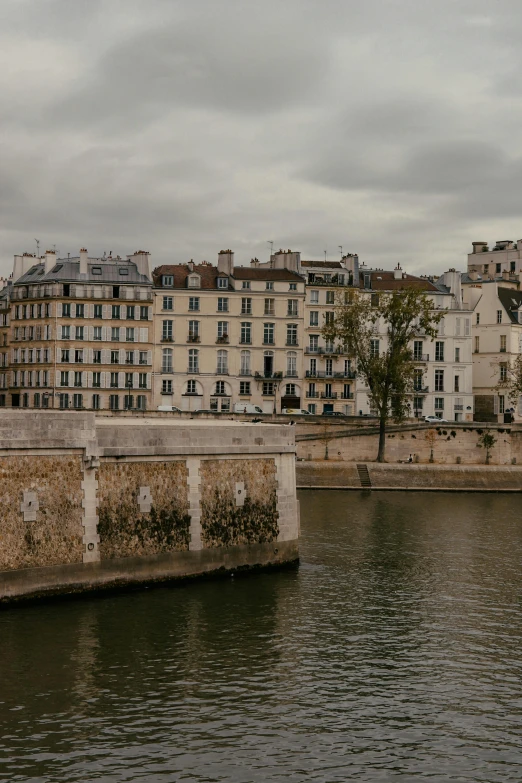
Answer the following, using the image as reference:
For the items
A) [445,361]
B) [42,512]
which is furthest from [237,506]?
[445,361]

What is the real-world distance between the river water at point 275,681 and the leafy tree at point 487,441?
4235 cm

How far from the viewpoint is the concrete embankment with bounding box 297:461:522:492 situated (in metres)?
75.4

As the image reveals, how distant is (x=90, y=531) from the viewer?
3284cm

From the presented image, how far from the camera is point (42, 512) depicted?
31766 mm

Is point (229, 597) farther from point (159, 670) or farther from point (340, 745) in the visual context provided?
point (340, 745)

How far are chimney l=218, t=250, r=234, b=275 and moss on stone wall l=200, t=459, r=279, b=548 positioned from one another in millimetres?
A: 60261

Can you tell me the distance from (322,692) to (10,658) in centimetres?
724

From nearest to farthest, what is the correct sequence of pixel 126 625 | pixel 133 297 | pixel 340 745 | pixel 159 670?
pixel 340 745 < pixel 159 670 < pixel 126 625 < pixel 133 297

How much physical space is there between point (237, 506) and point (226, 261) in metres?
62.7

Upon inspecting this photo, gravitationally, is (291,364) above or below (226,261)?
below

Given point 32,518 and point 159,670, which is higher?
point 32,518

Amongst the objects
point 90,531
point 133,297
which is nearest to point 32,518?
point 90,531

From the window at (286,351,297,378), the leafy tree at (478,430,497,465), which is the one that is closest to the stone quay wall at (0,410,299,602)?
the leafy tree at (478,430,497,465)

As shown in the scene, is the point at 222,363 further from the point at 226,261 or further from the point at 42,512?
the point at 42,512
